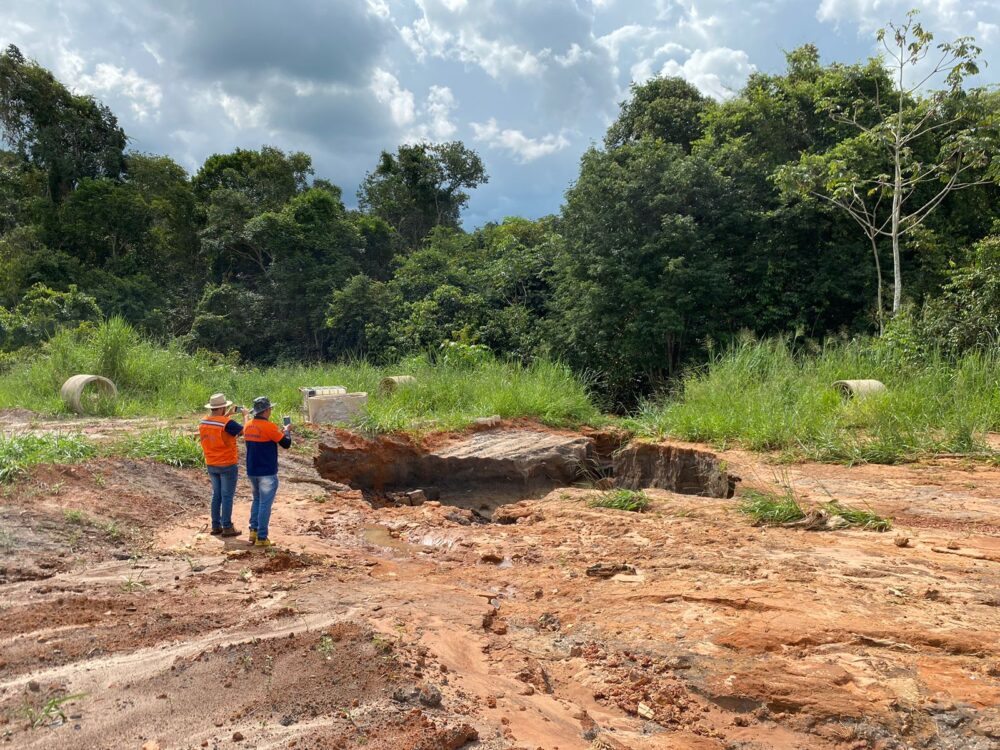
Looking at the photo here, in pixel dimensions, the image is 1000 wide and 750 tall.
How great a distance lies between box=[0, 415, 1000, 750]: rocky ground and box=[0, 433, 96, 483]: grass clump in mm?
200

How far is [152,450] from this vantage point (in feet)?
24.8

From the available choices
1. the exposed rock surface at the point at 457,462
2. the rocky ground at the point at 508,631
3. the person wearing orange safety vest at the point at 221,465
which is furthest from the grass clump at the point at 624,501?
the person wearing orange safety vest at the point at 221,465

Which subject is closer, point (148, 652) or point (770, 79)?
point (148, 652)

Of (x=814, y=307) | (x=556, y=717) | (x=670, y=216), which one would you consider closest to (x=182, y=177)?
(x=670, y=216)

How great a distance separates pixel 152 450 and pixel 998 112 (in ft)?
49.2

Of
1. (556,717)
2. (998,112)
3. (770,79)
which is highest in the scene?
(770,79)

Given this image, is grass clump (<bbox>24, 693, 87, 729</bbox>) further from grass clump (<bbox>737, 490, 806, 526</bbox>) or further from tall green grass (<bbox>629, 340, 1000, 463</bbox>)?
tall green grass (<bbox>629, 340, 1000, 463</bbox>)

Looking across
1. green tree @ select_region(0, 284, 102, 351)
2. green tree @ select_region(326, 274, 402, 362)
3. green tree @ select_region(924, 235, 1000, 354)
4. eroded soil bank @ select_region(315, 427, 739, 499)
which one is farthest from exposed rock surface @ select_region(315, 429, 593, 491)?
green tree @ select_region(0, 284, 102, 351)

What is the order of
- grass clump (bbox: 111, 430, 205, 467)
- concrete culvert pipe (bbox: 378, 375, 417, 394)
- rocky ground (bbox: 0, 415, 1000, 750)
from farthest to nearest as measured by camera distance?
concrete culvert pipe (bbox: 378, 375, 417, 394)
grass clump (bbox: 111, 430, 205, 467)
rocky ground (bbox: 0, 415, 1000, 750)

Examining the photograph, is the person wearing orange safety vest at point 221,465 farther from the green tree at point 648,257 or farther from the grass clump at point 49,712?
the green tree at point 648,257

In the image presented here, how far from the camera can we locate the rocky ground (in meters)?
2.68

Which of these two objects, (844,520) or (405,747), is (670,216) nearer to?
(844,520)

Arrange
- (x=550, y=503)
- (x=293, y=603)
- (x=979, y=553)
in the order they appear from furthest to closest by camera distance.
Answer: (x=550, y=503) < (x=979, y=553) < (x=293, y=603)

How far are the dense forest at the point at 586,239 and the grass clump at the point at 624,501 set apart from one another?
5.36 metres
